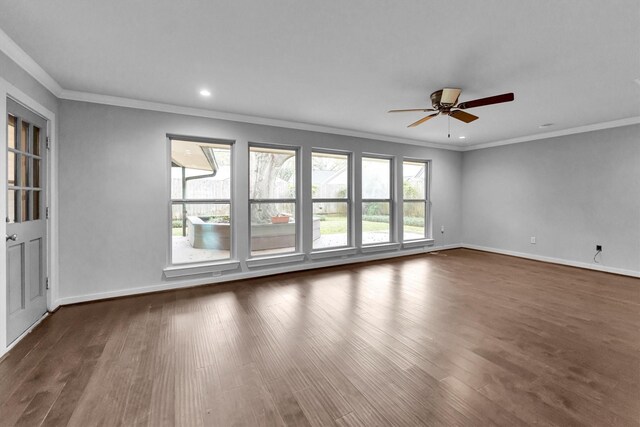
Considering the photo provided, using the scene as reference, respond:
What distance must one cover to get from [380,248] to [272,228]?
2311mm

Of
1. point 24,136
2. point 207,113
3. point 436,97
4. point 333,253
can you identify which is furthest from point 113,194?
point 436,97

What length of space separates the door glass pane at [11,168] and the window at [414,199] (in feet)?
19.1

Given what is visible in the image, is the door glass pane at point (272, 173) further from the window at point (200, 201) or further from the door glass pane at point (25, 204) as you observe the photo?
the door glass pane at point (25, 204)

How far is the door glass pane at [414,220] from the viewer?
20.7 feet

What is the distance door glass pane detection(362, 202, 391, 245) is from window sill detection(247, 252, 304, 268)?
153 cm

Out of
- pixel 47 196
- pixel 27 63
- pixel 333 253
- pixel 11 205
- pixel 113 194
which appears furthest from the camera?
pixel 333 253

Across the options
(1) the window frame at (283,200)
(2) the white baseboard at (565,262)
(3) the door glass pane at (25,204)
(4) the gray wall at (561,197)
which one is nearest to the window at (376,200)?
(1) the window frame at (283,200)

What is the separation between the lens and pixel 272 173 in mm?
4742

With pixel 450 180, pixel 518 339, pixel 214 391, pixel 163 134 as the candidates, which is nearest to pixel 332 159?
pixel 163 134

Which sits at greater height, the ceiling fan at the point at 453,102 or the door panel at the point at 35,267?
the ceiling fan at the point at 453,102

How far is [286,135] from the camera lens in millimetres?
4684

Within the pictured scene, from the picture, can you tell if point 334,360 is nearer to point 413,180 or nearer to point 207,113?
point 207,113

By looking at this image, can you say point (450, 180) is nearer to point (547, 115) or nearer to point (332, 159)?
point (547, 115)

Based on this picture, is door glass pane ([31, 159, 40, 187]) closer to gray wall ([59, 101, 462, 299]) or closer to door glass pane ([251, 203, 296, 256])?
gray wall ([59, 101, 462, 299])
